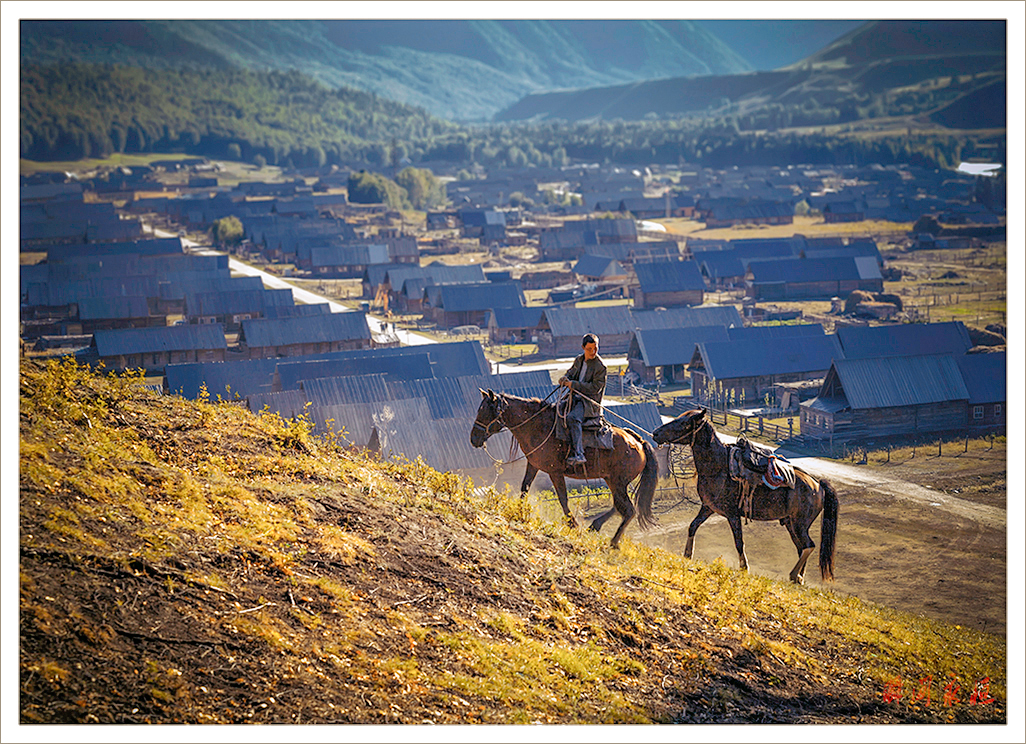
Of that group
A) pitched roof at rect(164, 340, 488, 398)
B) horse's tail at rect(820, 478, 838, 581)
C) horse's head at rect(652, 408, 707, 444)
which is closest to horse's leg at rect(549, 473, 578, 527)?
horse's head at rect(652, 408, 707, 444)

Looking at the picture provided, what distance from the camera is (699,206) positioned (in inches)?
4646

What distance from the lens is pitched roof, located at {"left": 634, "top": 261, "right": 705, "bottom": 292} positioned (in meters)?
68.1

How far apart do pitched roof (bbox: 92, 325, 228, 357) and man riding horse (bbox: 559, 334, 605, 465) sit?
36133mm

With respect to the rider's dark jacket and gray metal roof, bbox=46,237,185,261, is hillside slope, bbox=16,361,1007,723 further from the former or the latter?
gray metal roof, bbox=46,237,185,261

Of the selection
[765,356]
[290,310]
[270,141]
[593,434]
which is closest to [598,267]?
[290,310]

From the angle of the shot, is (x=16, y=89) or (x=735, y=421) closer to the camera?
(x=16, y=89)

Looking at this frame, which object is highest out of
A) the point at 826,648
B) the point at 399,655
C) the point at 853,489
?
the point at 399,655

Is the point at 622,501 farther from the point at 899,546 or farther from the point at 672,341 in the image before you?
the point at 672,341

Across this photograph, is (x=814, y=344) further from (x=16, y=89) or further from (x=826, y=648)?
(x=16, y=89)

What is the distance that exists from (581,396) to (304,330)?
120 feet

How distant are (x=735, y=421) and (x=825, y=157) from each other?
138 meters

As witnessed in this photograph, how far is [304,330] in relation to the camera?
50594 mm

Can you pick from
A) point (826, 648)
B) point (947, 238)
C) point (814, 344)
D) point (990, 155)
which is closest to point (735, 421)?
point (814, 344)

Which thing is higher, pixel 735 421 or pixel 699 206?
pixel 699 206
